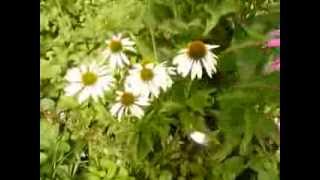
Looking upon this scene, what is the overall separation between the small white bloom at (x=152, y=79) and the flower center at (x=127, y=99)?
0.04ft

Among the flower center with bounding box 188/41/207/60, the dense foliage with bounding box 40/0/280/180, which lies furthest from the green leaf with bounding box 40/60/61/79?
the flower center with bounding box 188/41/207/60

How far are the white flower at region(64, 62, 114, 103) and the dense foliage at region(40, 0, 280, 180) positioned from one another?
0.04 feet

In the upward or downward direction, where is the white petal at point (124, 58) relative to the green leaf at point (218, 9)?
downward

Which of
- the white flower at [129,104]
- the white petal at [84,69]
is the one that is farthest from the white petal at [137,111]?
the white petal at [84,69]

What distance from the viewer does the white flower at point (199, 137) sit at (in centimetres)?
→ 79

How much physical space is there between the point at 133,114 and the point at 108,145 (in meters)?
0.07

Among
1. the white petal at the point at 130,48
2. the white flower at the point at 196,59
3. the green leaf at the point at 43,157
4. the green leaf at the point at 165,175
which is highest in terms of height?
the white petal at the point at 130,48

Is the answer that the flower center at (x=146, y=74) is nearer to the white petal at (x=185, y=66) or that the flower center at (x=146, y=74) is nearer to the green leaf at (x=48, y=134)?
the white petal at (x=185, y=66)

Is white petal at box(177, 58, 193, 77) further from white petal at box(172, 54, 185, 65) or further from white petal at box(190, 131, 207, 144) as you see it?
white petal at box(190, 131, 207, 144)

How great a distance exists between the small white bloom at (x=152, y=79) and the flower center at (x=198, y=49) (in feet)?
0.17

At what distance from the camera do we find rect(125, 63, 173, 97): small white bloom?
79 cm

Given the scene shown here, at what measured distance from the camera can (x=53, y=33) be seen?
2.62 feet

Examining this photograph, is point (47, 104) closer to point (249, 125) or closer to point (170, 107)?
point (170, 107)
